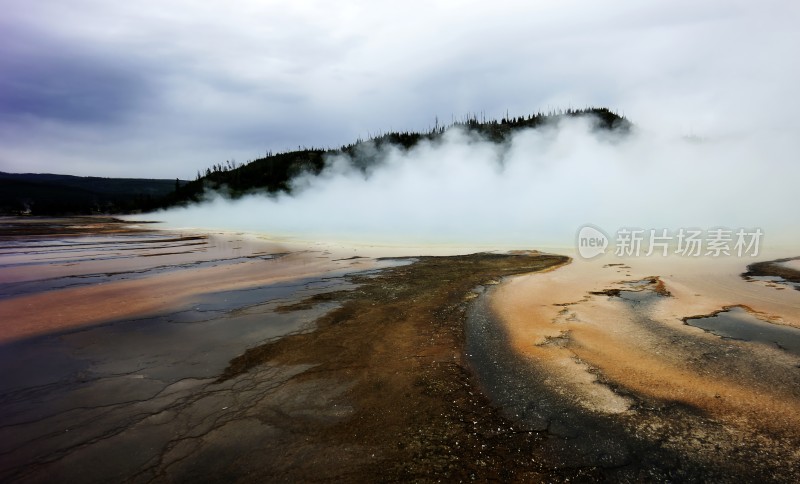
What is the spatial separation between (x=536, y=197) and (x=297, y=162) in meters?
71.3

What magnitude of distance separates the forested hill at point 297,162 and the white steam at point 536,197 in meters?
7.74

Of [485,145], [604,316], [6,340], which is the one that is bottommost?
[6,340]

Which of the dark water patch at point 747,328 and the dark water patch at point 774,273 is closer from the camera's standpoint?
the dark water patch at point 747,328

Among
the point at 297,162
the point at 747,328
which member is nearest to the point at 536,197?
the point at 747,328

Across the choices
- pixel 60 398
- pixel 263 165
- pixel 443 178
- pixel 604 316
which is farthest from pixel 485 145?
pixel 60 398

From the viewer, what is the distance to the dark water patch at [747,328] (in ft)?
17.9

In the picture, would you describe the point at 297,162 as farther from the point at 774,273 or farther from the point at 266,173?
the point at 774,273

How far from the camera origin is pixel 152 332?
256 inches

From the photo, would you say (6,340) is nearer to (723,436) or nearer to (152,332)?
(152,332)

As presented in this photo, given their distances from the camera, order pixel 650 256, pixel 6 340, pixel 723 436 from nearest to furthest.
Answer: pixel 723 436, pixel 6 340, pixel 650 256

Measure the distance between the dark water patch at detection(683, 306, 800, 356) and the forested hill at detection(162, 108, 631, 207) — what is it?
72.3 metres

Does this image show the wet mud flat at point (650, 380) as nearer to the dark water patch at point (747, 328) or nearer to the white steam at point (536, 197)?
the dark water patch at point (747, 328)

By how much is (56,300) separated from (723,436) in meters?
12.0
